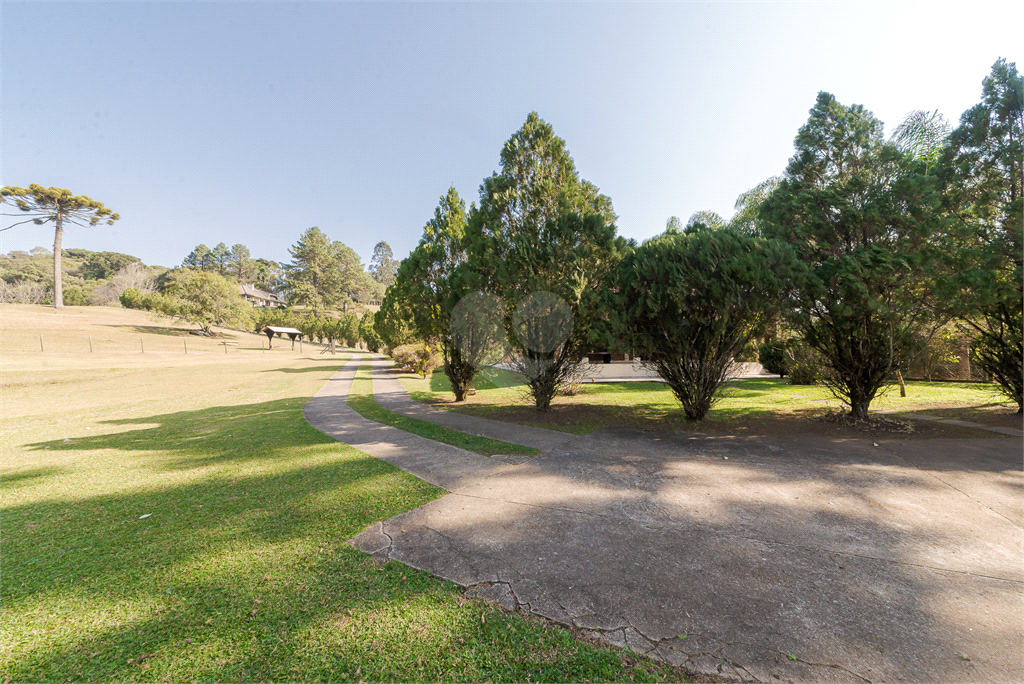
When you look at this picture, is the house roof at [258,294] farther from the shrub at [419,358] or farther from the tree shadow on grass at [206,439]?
the tree shadow on grass at [206,439]

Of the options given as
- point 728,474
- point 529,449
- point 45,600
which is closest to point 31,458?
point 45,600

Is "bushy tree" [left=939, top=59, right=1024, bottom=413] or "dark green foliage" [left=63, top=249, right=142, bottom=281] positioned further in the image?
"dark green foliage" [left=63, top=249, right=142, bottom=281]

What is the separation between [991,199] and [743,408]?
236 inches

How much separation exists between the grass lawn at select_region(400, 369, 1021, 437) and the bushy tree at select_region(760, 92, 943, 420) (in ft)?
4.51

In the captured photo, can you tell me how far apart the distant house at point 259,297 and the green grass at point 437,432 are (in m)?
85.9

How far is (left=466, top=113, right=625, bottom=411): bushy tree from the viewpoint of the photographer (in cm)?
809

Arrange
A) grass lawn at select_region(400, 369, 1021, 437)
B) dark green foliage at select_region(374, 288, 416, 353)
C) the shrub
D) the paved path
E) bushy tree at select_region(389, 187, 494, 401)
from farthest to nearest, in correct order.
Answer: dark green foliage at select_region(374, 288, 416, 353) < the shrub < bushy tree at select_region(389, 187, 494, 401) < grass lawn at select_region(400, 369, 1021, 437) < the paved path

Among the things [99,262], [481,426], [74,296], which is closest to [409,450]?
[481,426]

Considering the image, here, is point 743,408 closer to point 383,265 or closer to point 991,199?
point 991,199

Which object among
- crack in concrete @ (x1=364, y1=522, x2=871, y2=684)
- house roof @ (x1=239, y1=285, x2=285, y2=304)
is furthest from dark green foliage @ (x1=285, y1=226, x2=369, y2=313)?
crack in concrete @ (x1=364, y1=522, x2=871, y2=684)

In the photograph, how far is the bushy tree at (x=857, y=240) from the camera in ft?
20.8

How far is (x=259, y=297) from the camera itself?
276ft

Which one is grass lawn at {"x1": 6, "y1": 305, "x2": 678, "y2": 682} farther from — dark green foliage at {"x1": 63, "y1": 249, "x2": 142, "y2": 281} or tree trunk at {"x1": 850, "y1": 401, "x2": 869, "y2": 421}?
dark green foliage at {"x1": 63, "y1": 249, "x2": 142, "y2": 281}

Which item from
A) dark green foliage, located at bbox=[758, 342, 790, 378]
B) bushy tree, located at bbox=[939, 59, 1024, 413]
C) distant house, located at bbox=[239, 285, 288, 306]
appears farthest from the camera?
distant house, located at bbox=[239, 285, 288, 306]
